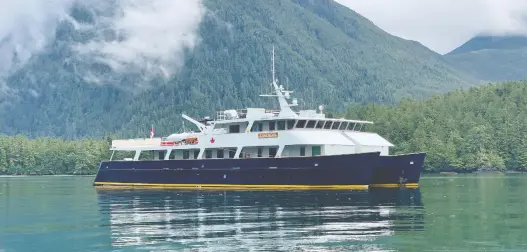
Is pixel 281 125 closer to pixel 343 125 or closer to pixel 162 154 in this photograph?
pixel 343 125

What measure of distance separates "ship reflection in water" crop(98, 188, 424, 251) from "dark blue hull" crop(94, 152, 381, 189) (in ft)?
7.75

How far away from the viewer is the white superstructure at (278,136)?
60406 mm

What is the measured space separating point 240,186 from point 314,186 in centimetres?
742

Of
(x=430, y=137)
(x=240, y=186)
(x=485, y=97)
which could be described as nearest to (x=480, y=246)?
(x=240, y=186)

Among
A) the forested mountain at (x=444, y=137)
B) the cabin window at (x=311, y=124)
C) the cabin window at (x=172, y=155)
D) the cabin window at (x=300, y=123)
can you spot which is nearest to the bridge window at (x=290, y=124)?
the cabin window at (x=300, y=123)

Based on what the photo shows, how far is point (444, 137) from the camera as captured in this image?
137 m

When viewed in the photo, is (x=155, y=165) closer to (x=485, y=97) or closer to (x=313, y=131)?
(x=313, y=131)

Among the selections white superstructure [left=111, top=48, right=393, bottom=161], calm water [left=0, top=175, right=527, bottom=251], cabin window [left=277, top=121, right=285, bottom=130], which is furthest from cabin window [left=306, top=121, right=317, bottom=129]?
calm water [left=0, top=175, right=527, bottom=251]

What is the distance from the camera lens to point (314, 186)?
2314 inches

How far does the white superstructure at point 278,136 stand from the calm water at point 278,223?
6.54 m

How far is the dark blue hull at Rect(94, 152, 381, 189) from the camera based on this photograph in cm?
5784

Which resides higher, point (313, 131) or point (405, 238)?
point (313, 131)

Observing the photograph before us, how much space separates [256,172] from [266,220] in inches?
993

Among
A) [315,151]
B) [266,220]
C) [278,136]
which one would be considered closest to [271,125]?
[278,136]
